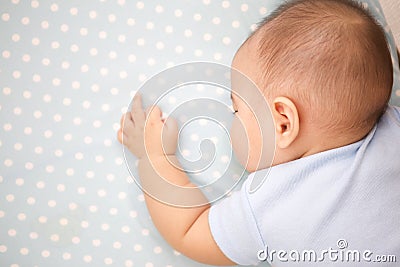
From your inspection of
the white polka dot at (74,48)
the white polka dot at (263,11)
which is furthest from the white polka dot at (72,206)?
the white polka dot at (263,11)

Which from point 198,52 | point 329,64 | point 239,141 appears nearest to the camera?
point 329,64

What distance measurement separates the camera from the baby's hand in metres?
1.01

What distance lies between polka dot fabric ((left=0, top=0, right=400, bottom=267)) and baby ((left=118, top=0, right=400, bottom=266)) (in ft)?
0.60

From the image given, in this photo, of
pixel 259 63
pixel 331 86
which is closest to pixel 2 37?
pixel 259 63

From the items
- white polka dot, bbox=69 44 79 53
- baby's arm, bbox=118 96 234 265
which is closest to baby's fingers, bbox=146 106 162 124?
baby's arm, bbox=118 96 234 265

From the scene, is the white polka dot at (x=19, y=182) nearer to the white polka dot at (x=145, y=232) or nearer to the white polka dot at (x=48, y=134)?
the white polka dot at (x=48, y=134)

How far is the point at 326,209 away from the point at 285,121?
16 cm

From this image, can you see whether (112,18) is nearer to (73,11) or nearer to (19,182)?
(73,11)

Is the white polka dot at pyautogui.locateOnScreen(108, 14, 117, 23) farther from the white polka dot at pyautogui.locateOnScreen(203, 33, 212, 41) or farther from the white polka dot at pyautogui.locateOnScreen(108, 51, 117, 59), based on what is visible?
the white polka dot at pyautogui.locateOnScreen(203, 33, 212, 41)

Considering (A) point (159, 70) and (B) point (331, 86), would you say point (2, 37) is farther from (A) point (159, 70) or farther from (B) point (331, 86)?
(B) point (331, 86)

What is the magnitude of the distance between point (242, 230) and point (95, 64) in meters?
0.46

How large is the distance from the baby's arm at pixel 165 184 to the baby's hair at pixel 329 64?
0.25 metres

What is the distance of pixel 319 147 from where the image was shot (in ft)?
2.84

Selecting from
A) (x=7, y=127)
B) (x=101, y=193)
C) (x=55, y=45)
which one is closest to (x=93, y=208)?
(x=101, y=193)
